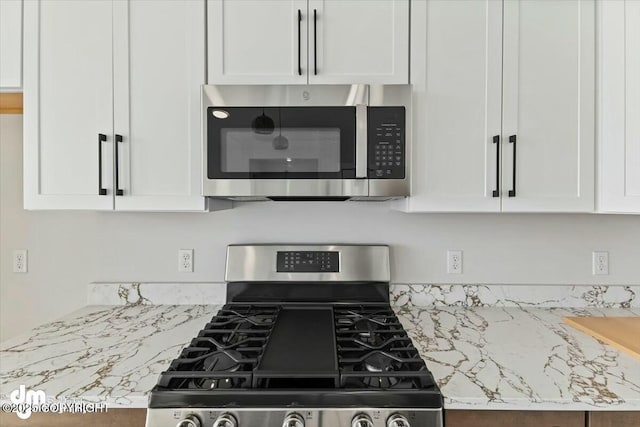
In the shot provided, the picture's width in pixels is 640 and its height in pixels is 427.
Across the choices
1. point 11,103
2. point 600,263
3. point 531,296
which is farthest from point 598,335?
point 11,103

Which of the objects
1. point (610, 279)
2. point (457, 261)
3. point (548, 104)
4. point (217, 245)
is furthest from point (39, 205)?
point (610, 279)

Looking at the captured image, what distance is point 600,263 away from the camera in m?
1.75

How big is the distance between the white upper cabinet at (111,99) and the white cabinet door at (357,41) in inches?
16.5

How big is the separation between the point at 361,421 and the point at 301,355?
0.87ft

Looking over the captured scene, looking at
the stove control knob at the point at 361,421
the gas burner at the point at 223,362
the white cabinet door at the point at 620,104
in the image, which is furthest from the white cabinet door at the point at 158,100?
the white cabinet door at the point at 620,104

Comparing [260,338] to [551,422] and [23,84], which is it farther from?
[23,84]

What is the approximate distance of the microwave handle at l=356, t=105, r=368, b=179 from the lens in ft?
4.50

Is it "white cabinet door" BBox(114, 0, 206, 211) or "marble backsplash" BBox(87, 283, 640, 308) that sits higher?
"white cabinet door" BBox(114, 0, 206, 211)

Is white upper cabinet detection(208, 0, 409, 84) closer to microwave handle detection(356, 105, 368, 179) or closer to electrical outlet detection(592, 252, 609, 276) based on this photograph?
microwave handle detection(356, 105, 368, 179)

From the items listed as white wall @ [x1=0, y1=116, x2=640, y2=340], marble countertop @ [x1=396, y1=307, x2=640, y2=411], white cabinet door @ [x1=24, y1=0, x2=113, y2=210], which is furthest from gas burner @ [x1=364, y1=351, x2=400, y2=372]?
white cabinet door @ [x1=24, y1=0, x2=113, y2=210]

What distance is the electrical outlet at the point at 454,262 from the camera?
175cm

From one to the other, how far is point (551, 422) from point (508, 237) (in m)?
0.92

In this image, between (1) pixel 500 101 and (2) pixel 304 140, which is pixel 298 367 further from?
(1) pixel 500 101

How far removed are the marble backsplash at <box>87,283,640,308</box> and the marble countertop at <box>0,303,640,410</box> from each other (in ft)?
0.18
